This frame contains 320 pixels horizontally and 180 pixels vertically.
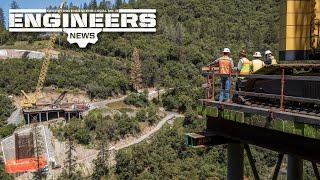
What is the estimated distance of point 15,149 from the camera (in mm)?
69438

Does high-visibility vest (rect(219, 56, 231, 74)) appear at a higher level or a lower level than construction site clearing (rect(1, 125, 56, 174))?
higher

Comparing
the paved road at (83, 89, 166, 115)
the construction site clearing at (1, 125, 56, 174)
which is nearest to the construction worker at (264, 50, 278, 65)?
the construction site clearing at (1, 125, 56, 174)

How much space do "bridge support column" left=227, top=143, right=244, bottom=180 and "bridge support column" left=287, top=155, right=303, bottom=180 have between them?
1.96 meters

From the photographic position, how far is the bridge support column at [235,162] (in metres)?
9.84

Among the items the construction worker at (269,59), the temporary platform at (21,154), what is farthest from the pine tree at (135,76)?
the construction worker at (269,59)

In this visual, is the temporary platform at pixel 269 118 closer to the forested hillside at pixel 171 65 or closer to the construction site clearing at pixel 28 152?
the forested hillside at pixel 171 65

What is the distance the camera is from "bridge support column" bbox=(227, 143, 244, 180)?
32.3ft

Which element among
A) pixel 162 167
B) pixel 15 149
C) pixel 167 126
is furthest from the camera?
pixel 167 126

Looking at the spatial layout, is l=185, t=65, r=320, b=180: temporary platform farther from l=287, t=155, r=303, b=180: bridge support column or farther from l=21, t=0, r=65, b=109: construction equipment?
l=21, t=0, r=65, b=109: construction equipment

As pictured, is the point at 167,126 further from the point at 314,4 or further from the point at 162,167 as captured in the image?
the point at 314,4

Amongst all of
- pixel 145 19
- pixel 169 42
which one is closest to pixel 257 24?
pixel 169 42

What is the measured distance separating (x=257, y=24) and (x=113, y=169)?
97388mm

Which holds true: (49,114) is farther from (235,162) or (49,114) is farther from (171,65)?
(235,162)

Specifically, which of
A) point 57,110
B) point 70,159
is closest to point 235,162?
point 70,159
